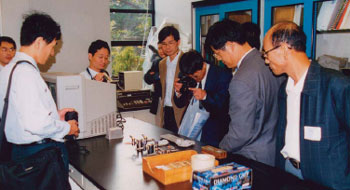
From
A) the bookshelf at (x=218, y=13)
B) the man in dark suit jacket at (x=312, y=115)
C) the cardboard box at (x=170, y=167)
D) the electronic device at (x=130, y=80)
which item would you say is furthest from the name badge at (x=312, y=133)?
the electronic device at (x=130, y=80)

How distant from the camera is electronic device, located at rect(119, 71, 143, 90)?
4797 mm

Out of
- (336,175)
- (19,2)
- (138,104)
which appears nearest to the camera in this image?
(336,175)

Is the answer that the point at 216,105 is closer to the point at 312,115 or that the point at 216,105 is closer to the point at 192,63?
the point at 192,63

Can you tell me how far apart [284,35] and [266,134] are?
1.87 ft

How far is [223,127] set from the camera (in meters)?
2.63

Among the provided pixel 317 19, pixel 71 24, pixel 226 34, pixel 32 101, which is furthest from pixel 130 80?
pixel 32 101

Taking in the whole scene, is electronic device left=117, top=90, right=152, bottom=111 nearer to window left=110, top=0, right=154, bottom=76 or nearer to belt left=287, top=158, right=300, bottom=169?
window left=110, top=0, right=154, bottom=76

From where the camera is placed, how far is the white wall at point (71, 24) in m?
3.28

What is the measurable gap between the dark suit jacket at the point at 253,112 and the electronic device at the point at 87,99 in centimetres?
97

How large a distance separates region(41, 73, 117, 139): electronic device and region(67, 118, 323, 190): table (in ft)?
0.34

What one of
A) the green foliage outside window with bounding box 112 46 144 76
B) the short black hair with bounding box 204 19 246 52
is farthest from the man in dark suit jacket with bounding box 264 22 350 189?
the green foliage outside window with bounding box 112 46 144 76

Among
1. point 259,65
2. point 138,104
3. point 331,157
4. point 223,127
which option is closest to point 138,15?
point 138,104

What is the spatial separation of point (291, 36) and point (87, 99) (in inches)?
56.0

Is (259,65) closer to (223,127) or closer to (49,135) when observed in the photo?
(223,127)
